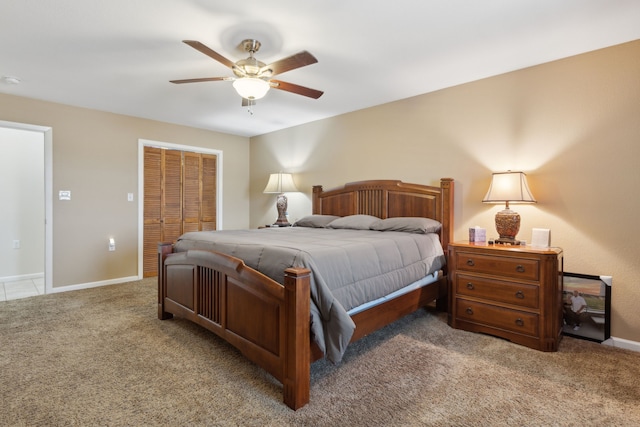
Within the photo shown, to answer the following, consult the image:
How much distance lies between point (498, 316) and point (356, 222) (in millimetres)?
1658

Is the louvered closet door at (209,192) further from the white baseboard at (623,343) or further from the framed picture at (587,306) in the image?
the white baseboard at (623,343)

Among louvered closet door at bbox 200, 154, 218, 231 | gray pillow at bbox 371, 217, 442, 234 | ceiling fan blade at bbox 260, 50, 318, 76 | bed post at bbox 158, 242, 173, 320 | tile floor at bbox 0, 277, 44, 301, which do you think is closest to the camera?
ceiling fan blade at bbox 260, 50, 318, 76

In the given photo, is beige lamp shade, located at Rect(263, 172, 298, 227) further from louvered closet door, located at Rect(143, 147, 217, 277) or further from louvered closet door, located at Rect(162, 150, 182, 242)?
louvered closet door, located at Rect(162, 150, 182, 242)

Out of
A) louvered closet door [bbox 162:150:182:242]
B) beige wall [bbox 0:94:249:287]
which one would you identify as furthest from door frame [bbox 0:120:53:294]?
louvered closet door [bbox 162:150:182:242]

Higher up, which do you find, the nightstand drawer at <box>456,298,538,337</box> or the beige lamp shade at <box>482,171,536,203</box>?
the beige lamp shade at <box>482,171,536,203</box>

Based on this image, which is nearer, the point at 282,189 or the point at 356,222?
the point at 356,222

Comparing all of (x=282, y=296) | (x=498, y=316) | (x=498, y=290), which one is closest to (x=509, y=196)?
(x=498, y=290)

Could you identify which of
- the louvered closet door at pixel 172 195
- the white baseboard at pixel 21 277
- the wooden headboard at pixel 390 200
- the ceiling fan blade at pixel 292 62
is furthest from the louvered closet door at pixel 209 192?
the ceiling fan blade at pixel 292 62

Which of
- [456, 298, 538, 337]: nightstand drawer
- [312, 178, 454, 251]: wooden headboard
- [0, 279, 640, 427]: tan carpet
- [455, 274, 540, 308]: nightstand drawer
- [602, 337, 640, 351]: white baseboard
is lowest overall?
[0, 279, 640, 427]: tan carpet

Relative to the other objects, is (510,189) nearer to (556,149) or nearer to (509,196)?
(509,196)

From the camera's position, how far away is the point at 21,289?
4.16 m

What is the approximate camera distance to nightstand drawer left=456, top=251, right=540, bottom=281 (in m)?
2.47

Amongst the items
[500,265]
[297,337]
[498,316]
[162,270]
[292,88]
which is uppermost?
[292,88]

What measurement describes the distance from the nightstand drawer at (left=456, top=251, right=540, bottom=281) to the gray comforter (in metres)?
0.32
